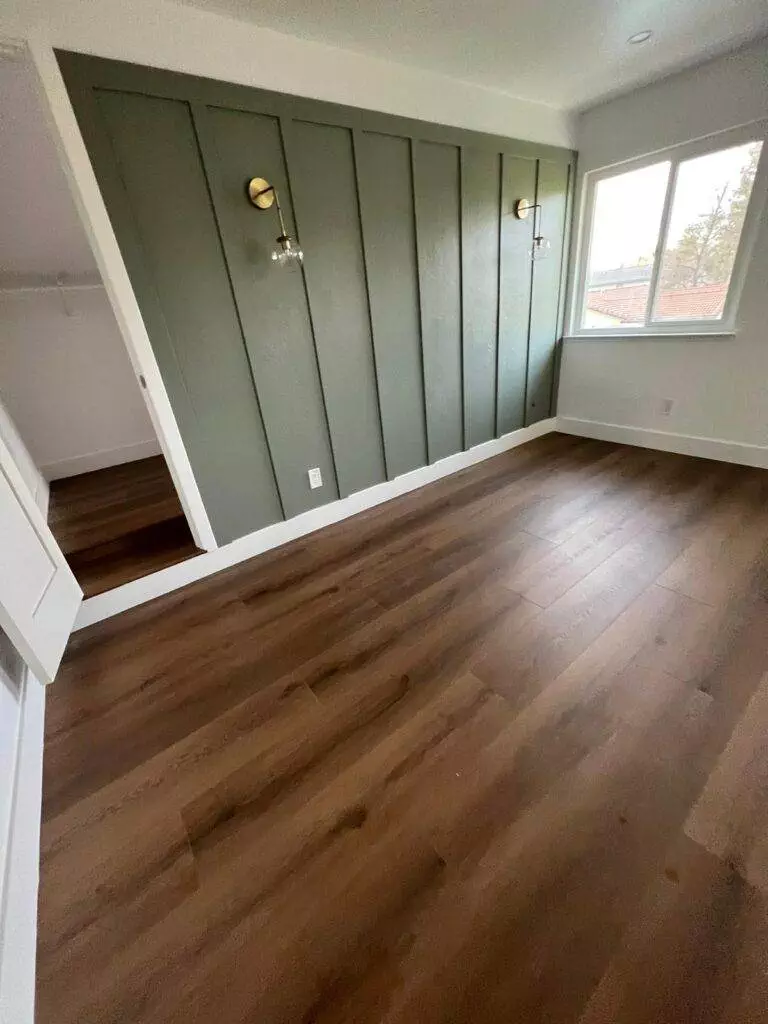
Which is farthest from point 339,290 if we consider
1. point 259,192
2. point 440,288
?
point 440,288

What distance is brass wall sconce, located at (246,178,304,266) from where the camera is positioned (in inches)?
76.2

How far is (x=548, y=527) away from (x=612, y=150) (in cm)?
297

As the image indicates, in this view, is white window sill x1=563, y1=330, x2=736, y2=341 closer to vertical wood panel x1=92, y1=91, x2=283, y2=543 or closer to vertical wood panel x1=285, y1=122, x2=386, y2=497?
vertical wood panel x1=285, y1=122, x2=386, y2=497

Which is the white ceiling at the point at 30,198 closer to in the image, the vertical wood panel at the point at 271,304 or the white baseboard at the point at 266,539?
the vertical wood panel at the point at 271,304

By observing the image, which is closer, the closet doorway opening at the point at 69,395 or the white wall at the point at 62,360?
the closet doorway opening at the point at 69,395

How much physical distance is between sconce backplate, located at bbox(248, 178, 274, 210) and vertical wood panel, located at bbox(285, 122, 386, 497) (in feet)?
0.59

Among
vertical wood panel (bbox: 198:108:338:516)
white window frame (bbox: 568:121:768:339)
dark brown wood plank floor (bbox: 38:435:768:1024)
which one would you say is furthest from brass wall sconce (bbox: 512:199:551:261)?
dark brown wood plank floor (bbox: 38:435:768:1024)

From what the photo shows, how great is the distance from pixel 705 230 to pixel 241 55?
3011 mm

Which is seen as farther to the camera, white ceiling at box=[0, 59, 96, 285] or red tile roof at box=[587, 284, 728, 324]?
red tile roof at box=[587, 284, 728, 324]

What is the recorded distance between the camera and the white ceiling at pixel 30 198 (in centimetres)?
165

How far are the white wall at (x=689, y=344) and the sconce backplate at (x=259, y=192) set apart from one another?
273 cm

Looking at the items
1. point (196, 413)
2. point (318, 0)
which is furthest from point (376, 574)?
point (318, 0)

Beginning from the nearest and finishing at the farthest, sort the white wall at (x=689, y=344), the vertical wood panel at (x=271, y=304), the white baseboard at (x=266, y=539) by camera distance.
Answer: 1. the vertical wood panel at (x=271, y=304)
2. the white baseboard at (x=266, y=539)
3. the white wall at (x=689, y=344)

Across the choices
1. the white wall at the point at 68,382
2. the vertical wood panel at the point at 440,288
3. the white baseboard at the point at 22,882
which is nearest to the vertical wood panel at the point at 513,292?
the vertical wood panel at the point at 440,288
